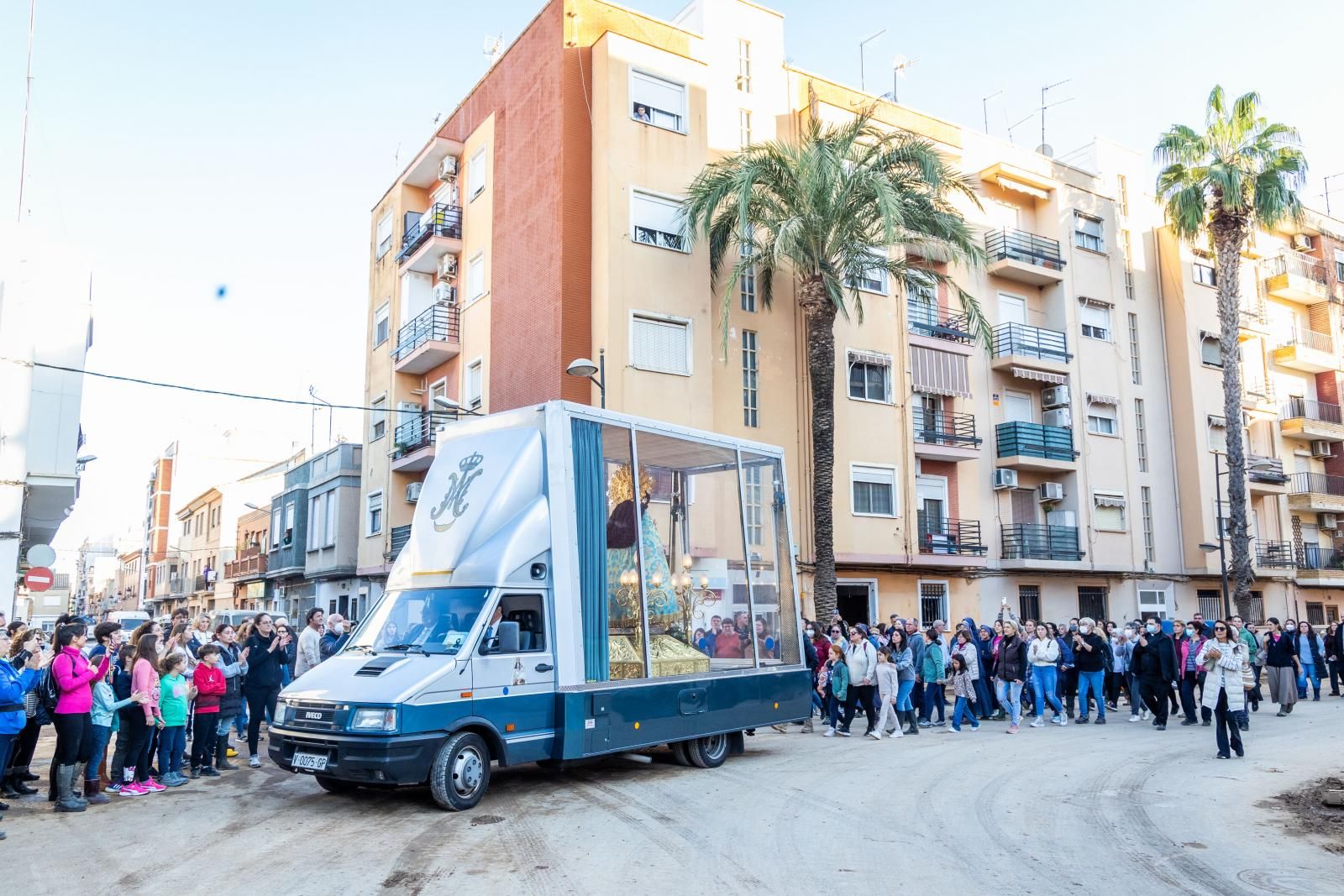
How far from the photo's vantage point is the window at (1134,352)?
111 ft

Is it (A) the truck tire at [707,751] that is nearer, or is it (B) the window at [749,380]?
(A) the truck tire at [707,751]

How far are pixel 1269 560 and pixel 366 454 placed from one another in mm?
30662

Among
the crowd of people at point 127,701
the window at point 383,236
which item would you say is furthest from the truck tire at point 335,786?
the window at point 383,236

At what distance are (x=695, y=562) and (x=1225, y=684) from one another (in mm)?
6475

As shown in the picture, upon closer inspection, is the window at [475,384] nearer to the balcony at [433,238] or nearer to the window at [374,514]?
the balcony at [433,238]

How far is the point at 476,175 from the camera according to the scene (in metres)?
28.3

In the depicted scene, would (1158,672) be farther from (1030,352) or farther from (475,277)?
(475,277)

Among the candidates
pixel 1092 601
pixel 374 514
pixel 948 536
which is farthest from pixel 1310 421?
pixel 374 514

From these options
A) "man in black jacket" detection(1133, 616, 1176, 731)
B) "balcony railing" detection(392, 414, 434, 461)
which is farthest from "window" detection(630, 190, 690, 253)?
"man in black jacket" detection(1133, 616, 1176, 731)

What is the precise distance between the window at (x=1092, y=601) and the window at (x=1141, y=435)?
4.51m

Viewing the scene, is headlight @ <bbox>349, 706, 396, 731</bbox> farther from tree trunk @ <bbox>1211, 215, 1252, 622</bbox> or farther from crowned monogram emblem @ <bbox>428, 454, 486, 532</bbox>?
tree trunk @ <bbox>1211, 215, 1252, 622</bbox>

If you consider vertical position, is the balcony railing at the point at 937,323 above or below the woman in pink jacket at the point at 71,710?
above

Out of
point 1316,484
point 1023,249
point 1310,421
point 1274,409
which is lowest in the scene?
point 1316,484

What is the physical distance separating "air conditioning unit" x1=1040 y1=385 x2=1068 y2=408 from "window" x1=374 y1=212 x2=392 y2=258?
68.1 ft
